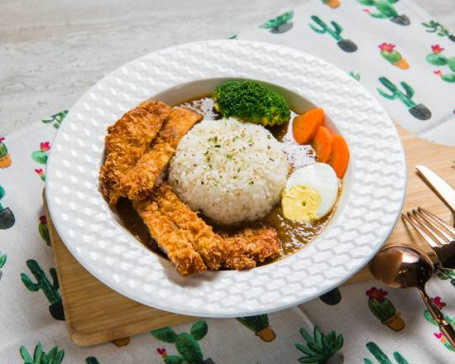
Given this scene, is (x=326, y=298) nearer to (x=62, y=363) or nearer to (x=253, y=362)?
(x=253, y=362)

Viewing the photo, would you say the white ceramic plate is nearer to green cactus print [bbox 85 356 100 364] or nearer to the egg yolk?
the egg yolk

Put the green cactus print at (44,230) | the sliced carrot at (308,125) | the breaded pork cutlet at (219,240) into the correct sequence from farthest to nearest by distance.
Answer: the sliced carrot at (308,125) → the green cactus print at (44,230) → the breaded pork cutlet at (219,240)

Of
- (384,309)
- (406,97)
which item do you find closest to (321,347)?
(384,309)

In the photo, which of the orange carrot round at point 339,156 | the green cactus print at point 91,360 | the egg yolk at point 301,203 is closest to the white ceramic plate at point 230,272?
the orange carrot round at point 339,156

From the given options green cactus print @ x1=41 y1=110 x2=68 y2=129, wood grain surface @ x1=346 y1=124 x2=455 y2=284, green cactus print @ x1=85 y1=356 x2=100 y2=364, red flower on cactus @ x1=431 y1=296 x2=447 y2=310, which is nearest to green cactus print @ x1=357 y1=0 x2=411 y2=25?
wood grain surface @ x1=346 y1=124 x2=455 y2=284

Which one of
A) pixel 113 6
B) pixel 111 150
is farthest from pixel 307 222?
pixel 113 6

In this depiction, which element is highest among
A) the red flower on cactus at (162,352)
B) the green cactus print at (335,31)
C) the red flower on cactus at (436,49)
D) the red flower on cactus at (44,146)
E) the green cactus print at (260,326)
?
the green cactus print at (335,31)

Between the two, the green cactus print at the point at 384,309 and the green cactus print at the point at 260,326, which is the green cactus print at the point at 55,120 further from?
the green cactus print at the point at 384,309
